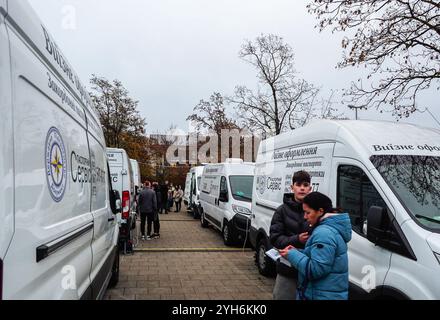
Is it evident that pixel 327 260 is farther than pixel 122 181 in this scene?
No

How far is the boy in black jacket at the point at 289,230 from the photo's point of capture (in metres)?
3.36

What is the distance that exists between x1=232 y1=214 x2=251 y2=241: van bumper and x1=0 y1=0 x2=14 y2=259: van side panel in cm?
862

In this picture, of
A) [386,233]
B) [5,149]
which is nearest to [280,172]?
[386,233]

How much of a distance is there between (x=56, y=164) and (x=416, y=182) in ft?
10.4

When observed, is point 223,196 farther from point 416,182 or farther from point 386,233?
point 386,233

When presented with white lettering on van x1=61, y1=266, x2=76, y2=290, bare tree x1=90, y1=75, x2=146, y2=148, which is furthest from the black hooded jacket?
bare tree x1=90, y1=75, x2=146, y2=148

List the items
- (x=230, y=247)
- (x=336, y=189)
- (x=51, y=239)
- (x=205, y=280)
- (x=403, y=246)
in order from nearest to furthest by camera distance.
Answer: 1. (x=51, y=239)
2. (x=403, y=246)
3. (x=336, y=189)
4. (x=205, y=280)
5. (x=230, y=247)

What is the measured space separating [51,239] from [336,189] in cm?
329

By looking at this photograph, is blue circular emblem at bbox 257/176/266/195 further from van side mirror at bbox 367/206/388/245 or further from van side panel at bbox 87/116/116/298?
van side mirror at bbox 367/206/388/245

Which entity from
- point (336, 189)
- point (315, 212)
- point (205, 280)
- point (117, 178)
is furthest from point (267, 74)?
point (315, 212)

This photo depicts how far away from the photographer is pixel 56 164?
7.90ft

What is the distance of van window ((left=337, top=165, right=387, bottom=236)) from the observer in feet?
12.8

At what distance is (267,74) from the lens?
24.5 meters

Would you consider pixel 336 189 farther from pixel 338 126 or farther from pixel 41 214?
pixel 41 214
